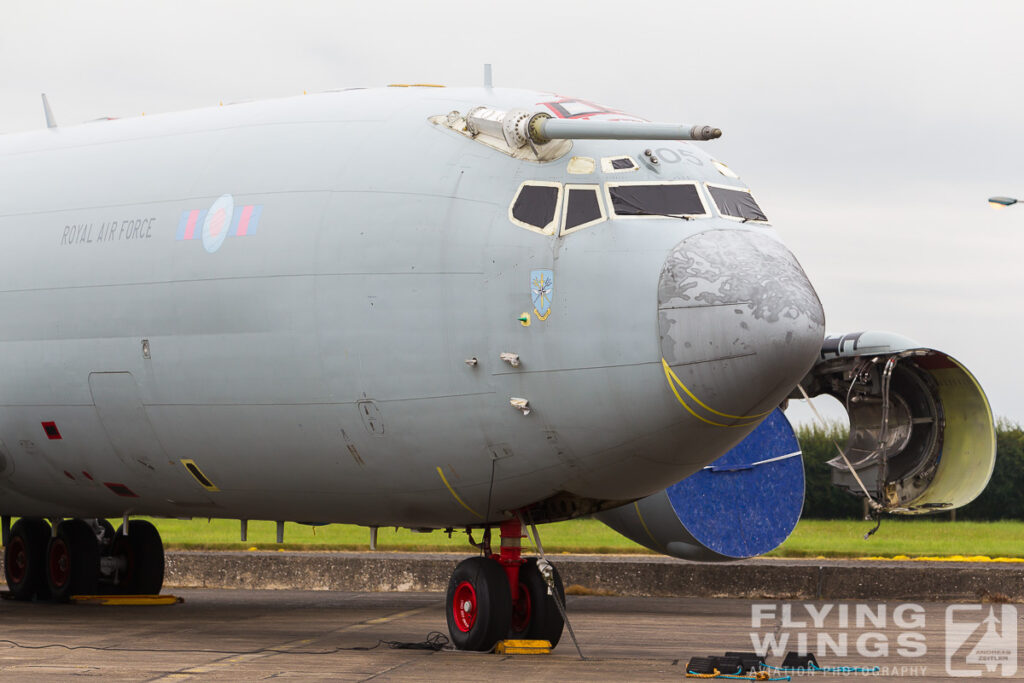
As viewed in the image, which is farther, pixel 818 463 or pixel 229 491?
pixel 818 463

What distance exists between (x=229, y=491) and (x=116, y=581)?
20.3 ft

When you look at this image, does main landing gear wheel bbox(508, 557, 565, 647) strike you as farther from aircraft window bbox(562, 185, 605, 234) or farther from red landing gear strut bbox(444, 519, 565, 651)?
aircraft window bbox(562, 185, 605, 234)

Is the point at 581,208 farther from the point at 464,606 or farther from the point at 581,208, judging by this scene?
the point at 464,606

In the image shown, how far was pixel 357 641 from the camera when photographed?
16.5 m

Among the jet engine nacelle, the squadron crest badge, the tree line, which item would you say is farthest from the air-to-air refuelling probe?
the tree line

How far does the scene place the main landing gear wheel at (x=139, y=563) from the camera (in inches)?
854

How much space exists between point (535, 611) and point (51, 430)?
631 centimetres

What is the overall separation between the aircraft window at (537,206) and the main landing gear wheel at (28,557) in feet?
35.8

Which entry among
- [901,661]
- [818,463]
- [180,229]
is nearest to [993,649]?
[901,661]

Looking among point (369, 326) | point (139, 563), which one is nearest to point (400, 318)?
point (369, 326)

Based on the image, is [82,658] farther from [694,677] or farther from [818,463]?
[818,463]

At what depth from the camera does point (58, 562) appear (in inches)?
862

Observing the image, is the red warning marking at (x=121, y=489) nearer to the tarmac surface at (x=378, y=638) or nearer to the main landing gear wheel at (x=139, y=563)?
the tarmac surface at (x=378, y=638)

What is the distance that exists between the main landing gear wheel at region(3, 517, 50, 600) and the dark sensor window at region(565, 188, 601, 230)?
11294 millimetres
